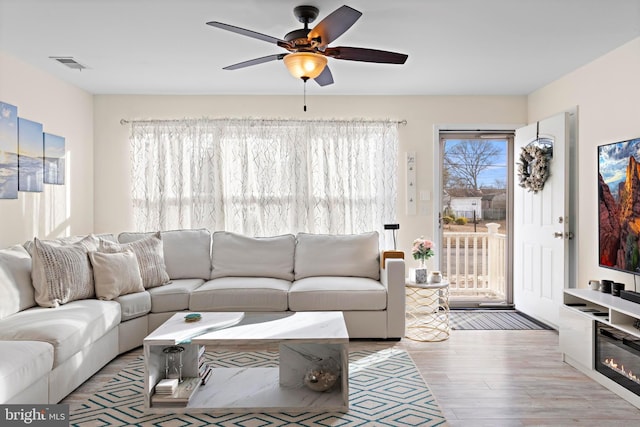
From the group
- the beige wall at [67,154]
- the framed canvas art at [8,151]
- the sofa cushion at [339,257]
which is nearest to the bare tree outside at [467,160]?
the sofa cushion at [339,257]

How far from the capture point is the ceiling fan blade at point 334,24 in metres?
2.47

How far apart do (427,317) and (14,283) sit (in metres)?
3.80

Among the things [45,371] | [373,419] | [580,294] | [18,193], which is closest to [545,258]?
[580,294]

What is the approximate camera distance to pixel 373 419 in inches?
109

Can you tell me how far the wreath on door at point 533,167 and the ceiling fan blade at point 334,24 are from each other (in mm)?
2880

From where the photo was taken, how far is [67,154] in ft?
16.2

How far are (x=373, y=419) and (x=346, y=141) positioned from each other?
3.33 m

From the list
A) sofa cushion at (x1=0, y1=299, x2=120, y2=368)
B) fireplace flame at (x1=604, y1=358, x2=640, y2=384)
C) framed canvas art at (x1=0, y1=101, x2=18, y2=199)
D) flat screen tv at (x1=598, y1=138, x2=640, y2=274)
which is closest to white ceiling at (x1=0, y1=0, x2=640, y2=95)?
framed canvas art at (x1=0, y1=101, x2=18, y2=199)

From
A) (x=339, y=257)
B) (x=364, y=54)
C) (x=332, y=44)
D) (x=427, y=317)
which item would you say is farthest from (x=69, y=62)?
(x=427, y=317)

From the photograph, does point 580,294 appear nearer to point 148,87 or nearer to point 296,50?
point 296,50

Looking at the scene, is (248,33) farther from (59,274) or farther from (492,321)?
(492,321)

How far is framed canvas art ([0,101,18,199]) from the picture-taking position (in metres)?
3.84

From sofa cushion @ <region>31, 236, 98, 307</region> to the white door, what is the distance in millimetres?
4069

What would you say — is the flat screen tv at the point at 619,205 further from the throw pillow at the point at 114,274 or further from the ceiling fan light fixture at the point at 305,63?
the throw pillow at the point at 114,274
